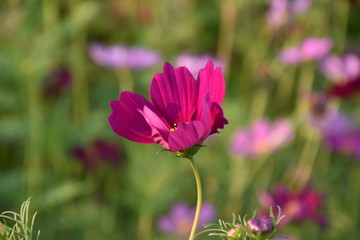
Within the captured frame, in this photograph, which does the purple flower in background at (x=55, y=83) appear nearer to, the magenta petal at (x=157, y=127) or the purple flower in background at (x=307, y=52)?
the purple flower in background at (x=307, y=52)

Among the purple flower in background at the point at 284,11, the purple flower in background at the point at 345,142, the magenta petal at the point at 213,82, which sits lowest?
the purple flower in background at the point at 345,142

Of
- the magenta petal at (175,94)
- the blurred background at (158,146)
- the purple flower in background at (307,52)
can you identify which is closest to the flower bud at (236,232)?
the magenta petal at (175,94)

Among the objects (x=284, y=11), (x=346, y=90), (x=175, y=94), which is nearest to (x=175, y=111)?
(x=175, y=94)

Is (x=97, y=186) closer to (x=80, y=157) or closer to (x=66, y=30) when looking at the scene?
(x=80, y=157)

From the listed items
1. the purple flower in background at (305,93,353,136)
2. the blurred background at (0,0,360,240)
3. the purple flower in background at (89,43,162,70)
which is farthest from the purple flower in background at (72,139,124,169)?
the purple flower in background at (305,93,353,136)

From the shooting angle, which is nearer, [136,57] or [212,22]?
[136,57]

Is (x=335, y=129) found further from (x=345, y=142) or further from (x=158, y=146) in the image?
(x=158, y=146)

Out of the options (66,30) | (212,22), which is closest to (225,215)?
(66,30)

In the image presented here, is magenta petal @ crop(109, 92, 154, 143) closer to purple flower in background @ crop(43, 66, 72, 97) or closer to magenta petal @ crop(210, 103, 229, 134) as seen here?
magenta petal @ crop(210, 103, 229, 134)
